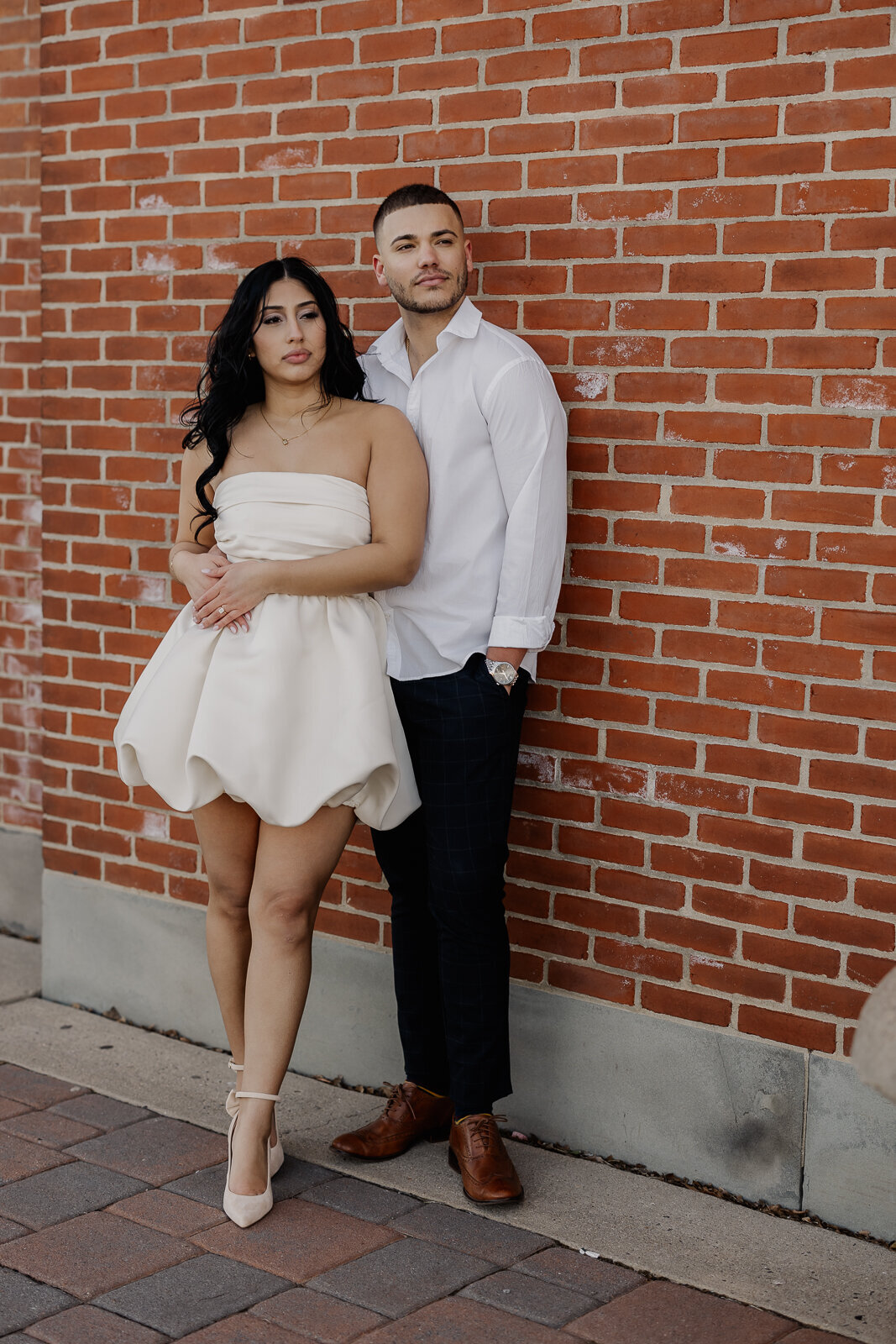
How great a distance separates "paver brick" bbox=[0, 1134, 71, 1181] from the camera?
3342 millimetres

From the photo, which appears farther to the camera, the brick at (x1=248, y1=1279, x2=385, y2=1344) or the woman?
the woman

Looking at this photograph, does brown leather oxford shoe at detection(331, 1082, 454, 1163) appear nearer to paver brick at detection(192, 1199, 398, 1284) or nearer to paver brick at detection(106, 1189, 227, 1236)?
paver brick at detection(192, 1199, 398, 1284)

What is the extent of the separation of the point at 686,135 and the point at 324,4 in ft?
3.80

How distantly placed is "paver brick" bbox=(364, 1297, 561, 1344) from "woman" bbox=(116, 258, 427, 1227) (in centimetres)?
52

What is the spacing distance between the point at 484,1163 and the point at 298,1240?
0.45 metres

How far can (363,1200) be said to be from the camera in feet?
10.7

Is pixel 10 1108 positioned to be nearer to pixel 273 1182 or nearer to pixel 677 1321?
pixel 273 1182

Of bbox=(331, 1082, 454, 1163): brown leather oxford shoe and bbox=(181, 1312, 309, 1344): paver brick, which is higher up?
bbox=(331, 1082, 454, 1163): brown leather oxford shoe

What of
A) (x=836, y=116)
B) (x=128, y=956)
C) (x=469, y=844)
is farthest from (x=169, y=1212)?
(x=836, y=116)

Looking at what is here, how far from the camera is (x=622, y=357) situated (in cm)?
332

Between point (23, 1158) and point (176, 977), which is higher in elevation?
point (176, 977)

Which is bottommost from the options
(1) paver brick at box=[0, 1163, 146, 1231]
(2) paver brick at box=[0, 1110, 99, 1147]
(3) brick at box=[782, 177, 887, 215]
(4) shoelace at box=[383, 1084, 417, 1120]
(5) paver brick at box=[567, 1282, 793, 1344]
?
(2) paver brick at box=[0, 1110, 99, 1147]

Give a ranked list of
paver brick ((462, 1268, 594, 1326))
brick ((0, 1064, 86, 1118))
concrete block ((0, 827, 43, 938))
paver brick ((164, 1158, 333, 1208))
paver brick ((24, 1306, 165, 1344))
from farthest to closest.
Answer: concrete block ((0, 827, 43, 938)) < brick ((0, 1064, 86, 1118)) < paver brick ((164, 1158, 333, 1208)) < paver brick ((462, 1268, 594, 1326)) < paver brick ((24, 1306, 165, 1344))

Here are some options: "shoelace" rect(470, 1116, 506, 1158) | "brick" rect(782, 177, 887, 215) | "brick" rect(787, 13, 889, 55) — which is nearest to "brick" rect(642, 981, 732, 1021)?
"shoelace" rect(470, 1116, 506, 1158)
